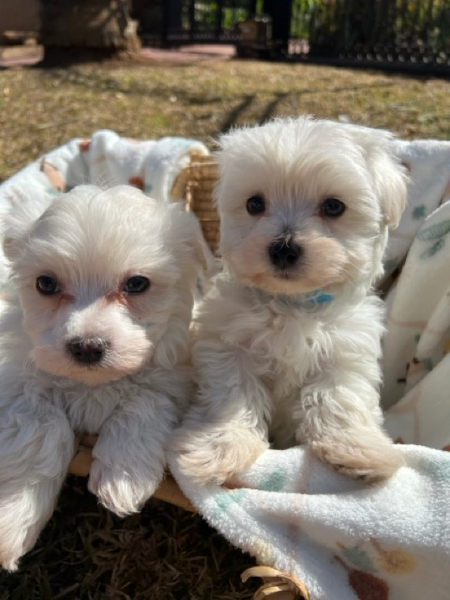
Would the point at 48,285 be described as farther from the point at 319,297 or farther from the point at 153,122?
the point at 153,122

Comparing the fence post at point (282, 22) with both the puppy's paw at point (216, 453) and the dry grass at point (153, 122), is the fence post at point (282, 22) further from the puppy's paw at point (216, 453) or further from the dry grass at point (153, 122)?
the puppy's paw at point (216, 453)

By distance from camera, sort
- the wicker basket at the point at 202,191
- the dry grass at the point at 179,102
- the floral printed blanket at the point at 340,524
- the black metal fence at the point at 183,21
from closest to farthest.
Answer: the floral printed blanket at the point at 340,524 < the wicker basket at the point at 202,191 < the dry grass at the point at 179,102 < the black metal fence at the point at 183,21

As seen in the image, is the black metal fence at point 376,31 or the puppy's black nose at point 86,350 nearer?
the puppy's black nose at point 86,350

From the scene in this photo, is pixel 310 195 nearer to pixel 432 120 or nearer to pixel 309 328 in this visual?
pixel 309 328

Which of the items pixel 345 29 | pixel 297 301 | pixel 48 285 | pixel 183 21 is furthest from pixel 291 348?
pixel 183 21

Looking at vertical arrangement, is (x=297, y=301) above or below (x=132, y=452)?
above

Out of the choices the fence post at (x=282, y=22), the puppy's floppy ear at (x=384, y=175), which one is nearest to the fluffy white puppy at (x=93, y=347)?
the puppy's floppy ear at (x=384, y=175)

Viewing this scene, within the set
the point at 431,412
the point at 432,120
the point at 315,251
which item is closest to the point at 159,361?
the point at 315,251

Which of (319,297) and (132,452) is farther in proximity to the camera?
(319,297)
